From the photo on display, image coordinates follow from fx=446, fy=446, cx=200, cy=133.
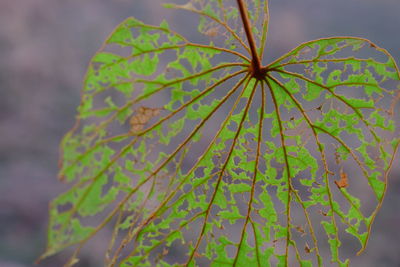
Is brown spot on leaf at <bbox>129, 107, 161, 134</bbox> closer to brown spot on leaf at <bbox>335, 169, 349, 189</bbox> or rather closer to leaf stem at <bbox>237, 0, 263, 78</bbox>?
leaf stem at <bbox>237, 0, 263, 78</bbox>

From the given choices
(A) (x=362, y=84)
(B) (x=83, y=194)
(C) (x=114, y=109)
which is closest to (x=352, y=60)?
(A) (x=362, y=84)

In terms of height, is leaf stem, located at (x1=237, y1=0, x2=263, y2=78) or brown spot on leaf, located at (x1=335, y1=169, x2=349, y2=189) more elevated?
leaf stem, located at (x1=237, y1=0, x2=263, y2=78)

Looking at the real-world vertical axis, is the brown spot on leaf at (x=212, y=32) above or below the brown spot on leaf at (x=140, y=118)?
above

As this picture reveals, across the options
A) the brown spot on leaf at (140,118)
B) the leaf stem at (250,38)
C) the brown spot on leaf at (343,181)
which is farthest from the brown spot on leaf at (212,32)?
the brown spot on leaf at (343,181)

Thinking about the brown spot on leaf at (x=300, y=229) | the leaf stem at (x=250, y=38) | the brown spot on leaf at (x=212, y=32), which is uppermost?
the brown spot on leaf at (x=212, y=32)

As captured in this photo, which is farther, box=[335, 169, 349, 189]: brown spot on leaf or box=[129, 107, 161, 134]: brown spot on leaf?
box=[335, 169, 349, 189]: brown spot on leaf

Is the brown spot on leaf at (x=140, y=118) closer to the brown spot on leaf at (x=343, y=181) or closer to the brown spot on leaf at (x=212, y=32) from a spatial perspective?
the brown spot on leaf at (x=212, y=32)

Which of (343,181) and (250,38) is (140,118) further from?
(343,181)

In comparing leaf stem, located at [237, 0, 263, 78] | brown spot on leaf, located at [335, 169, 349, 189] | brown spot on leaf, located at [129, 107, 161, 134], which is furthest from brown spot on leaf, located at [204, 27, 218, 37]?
brown spot on leaf, located at [335, 169, 349, 189]

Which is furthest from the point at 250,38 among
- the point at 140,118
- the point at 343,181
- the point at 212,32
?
the point at 343,181

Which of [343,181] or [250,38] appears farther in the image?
[343,181]

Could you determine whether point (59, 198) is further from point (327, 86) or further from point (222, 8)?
point (327, 86)
